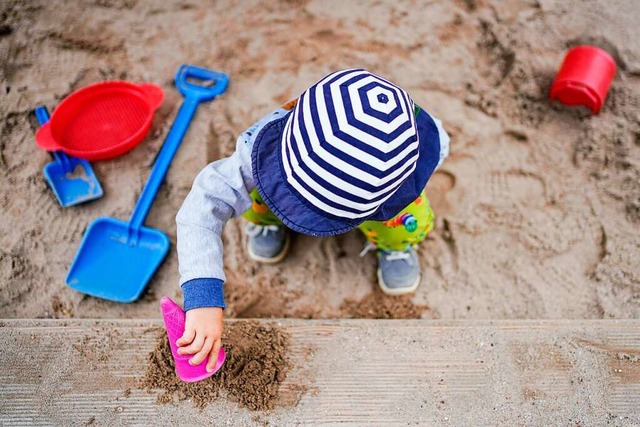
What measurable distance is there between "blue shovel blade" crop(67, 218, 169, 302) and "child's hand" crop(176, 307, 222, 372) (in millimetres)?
472

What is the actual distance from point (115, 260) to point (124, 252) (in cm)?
3

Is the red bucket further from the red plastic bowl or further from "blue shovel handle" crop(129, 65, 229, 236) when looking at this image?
the red plastic bowl

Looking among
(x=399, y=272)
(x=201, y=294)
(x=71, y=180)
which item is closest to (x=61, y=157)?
(x=71, y=180)

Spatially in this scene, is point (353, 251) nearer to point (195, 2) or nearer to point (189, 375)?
point (189, 375)

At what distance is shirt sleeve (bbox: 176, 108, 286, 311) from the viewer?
3.84 feet

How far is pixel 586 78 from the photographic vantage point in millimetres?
1780

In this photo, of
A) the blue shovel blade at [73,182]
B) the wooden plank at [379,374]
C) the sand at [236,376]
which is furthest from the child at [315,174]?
the blue shovel blade at [73,182]

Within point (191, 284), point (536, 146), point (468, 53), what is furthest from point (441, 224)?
point (191, 284)

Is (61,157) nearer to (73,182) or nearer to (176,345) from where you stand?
(73,182)

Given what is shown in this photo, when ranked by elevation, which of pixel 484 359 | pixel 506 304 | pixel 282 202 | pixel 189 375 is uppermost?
A: pixel 282 202

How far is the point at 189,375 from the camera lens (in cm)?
113

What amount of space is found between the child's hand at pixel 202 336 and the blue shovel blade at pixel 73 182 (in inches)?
29.1

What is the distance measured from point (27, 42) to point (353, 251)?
1.37 metres

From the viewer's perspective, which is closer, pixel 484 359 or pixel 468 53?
pixel 484 359
